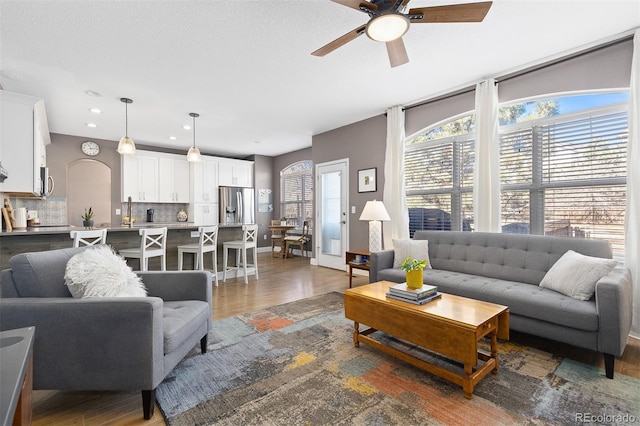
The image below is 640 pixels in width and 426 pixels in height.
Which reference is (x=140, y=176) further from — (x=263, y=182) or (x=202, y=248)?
(x=202, y=248)

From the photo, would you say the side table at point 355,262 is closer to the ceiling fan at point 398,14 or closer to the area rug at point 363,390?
the area rug at point 363,390

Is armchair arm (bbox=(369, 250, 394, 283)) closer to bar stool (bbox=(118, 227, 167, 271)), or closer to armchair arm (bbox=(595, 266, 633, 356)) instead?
armchair arm (bbox=(595, 266, 633, 356))

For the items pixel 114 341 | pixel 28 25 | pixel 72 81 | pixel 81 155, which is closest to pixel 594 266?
pixel 114 341

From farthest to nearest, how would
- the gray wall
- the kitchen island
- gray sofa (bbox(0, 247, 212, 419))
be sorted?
1. the gray wall
2. the kitchen island
3. gray sofa (bbox(0, 247, 212, 419))

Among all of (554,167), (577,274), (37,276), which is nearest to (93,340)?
(37,276)

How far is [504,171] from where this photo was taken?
12.2 feet

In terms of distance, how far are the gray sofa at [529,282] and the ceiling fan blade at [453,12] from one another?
2041 mm

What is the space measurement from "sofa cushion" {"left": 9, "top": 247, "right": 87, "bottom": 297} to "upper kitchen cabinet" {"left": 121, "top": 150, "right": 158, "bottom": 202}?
5357mm

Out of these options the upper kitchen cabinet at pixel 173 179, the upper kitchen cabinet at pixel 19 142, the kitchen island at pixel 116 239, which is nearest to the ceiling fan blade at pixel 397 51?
the kitchen island at pixel 116 239

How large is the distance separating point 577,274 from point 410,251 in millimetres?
1587

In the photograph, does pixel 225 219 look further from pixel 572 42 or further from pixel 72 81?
→ pixel 572 42

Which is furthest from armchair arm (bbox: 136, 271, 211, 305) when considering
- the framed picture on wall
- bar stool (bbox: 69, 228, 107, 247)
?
the framed picture on wall

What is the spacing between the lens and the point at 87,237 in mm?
3363

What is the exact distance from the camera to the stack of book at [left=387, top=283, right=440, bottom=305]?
2273mm
